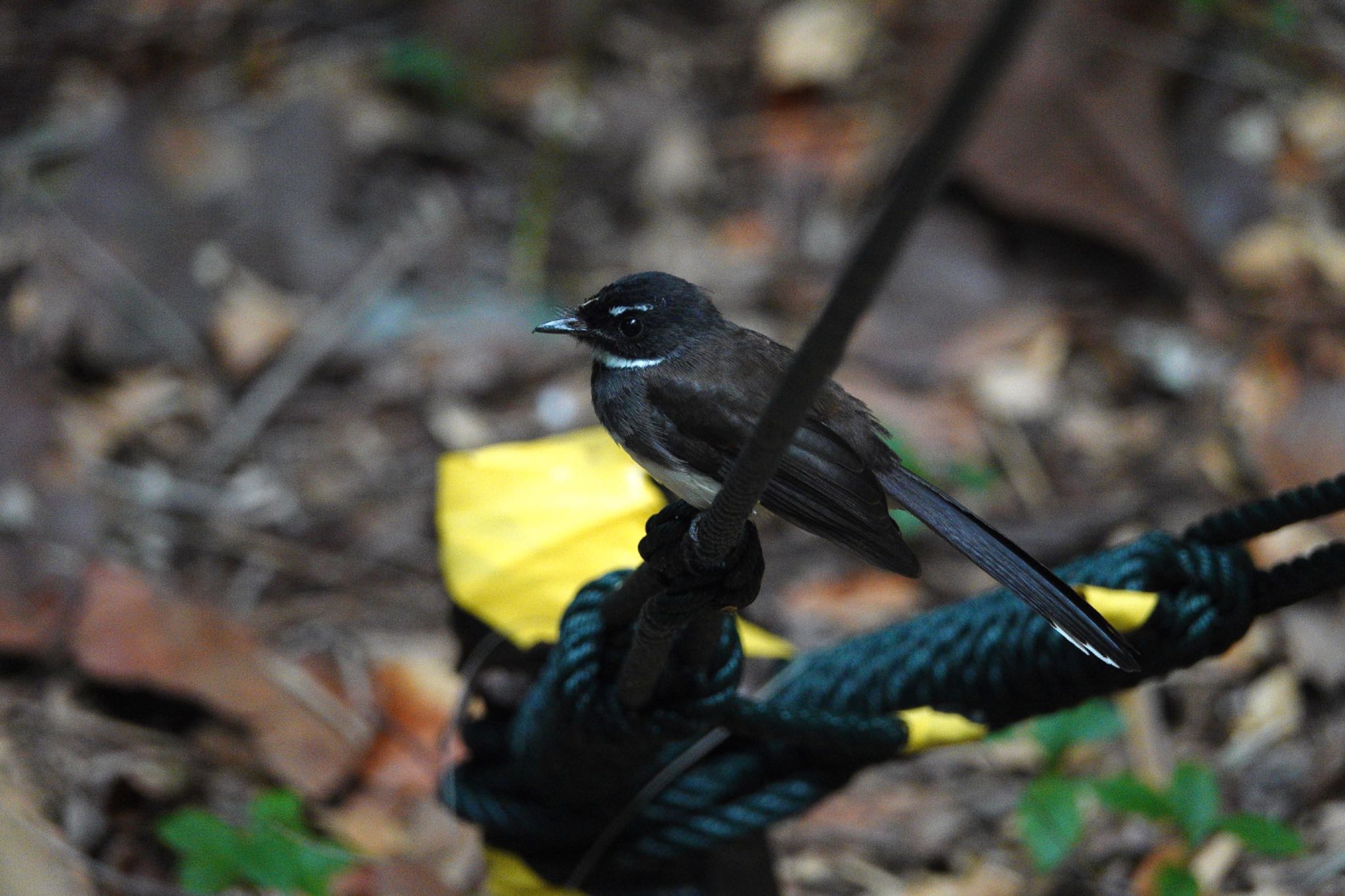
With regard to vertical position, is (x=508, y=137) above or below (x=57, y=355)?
above

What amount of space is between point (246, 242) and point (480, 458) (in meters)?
3.44

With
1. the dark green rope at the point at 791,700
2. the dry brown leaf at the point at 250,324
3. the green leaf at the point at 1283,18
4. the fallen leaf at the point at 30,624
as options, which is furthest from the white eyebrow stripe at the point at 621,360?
the green leaf at the point at 1283,18

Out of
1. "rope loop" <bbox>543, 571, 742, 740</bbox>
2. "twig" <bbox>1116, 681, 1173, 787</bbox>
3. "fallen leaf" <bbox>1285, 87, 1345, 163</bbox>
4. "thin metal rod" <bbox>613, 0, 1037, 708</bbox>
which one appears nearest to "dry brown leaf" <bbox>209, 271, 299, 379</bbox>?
"twig" <bbox>1116, 681, 1173, 787</bbox>

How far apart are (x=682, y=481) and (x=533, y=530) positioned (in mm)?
305

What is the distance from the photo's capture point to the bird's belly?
272 centimetres

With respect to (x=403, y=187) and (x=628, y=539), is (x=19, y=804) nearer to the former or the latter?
(x=628, y=539)

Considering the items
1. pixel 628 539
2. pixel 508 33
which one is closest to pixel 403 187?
pixel 508 33

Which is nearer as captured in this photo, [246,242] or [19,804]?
[19,804]

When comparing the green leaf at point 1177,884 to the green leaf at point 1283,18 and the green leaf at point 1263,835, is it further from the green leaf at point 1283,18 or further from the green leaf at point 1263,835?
the green leaf at point 1283,18

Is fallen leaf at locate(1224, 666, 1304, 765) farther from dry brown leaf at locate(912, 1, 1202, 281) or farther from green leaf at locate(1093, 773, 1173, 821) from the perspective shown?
dry brown leaf at locate(912, 1, 1202, 281)

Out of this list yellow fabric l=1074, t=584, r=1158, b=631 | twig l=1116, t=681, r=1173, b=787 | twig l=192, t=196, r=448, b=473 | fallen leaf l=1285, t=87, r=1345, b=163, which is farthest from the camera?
fallen leaf l=1285, t=87, r=1345, b=163

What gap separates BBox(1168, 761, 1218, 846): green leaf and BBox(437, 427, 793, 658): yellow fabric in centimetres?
81

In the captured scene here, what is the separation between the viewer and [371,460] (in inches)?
207

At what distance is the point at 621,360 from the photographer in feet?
9.84
